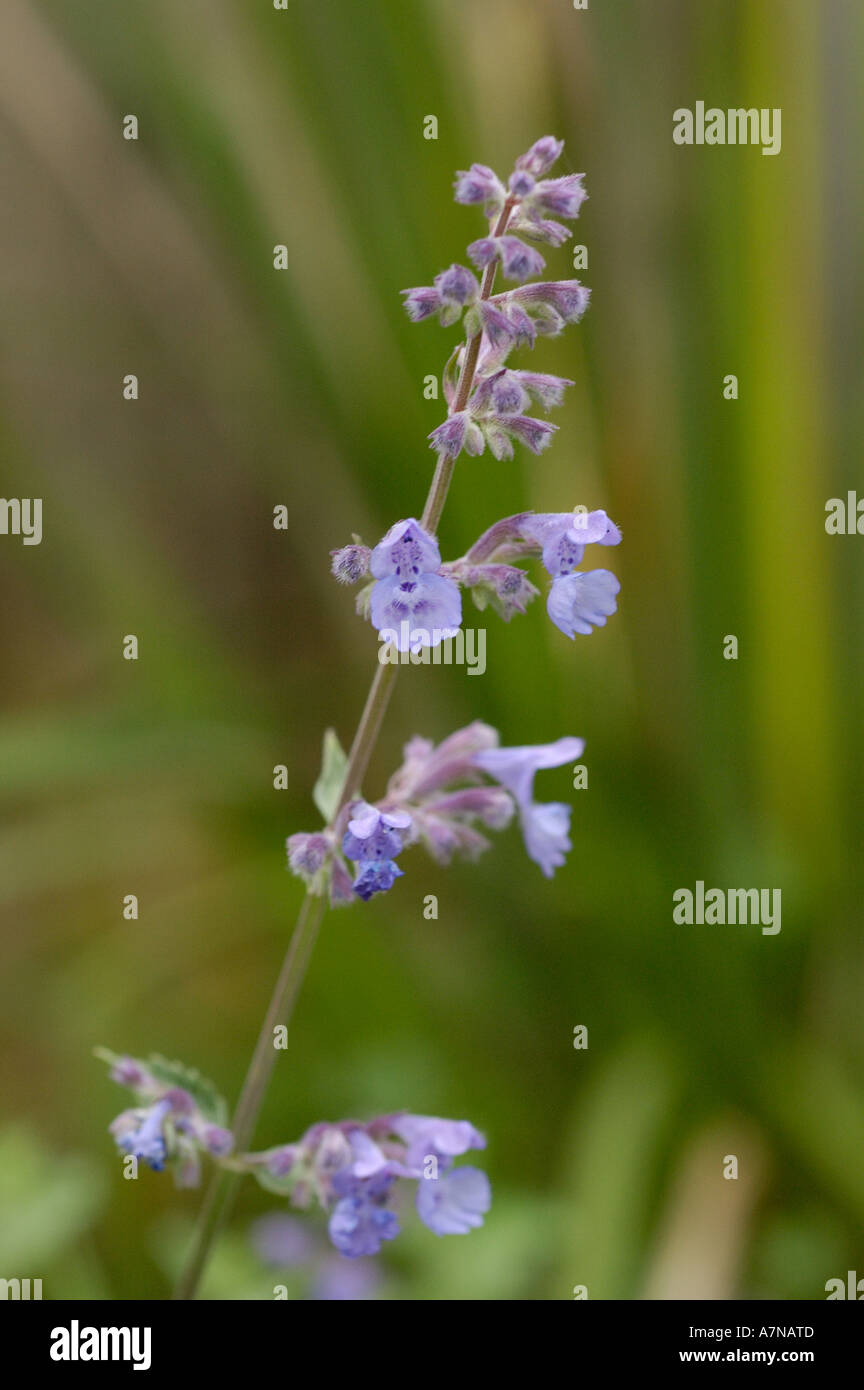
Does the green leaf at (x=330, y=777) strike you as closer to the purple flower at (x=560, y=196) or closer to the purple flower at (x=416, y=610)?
the purple flower at (x=416, y=610)

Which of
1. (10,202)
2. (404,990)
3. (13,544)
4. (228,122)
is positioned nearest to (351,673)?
(404,990)

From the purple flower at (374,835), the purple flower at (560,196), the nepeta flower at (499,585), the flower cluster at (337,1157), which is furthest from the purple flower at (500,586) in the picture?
the flower cluster at (337,1157)

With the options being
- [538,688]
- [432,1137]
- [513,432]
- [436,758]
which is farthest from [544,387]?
[538,688]

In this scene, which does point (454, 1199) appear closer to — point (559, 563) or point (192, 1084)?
point (192, 1084)

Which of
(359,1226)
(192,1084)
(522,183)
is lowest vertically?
(359,1226)

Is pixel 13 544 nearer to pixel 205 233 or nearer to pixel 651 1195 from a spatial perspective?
pixel 205 233

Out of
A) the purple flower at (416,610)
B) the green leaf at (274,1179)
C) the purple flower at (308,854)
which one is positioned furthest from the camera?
the green leaf at (274,1179)

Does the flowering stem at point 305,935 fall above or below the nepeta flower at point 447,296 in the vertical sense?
below
